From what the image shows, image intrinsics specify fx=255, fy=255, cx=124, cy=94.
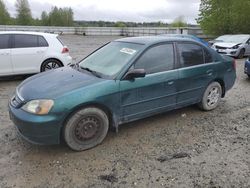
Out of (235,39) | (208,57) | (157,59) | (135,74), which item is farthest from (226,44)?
(135,74)

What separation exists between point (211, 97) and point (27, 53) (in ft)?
17.3

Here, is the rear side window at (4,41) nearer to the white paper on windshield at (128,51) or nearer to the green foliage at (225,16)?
the white paper on windshield at (128,51)

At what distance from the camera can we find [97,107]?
365 cm

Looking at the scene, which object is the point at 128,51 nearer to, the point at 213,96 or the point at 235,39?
the point at 213,96

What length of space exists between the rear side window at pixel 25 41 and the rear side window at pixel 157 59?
184 inches

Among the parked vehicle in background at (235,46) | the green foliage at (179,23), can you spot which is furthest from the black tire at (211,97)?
the green foliage at (179,23)

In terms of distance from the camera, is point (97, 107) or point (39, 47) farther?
point (39, 47)

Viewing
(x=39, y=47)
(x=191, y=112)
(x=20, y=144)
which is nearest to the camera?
(x=20, y=144)

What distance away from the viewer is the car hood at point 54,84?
3.46m

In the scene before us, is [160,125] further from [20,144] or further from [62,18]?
[62,18]

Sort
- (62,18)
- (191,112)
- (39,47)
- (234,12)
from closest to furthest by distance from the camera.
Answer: (191,112) → (39,47) → (234,12) → (62,18)

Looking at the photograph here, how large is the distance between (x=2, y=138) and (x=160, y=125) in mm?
2603

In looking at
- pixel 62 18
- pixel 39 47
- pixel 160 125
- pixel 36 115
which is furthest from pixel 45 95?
pixel 62 18

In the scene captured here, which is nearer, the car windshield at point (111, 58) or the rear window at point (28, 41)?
the car windshield at point (111, 58)
